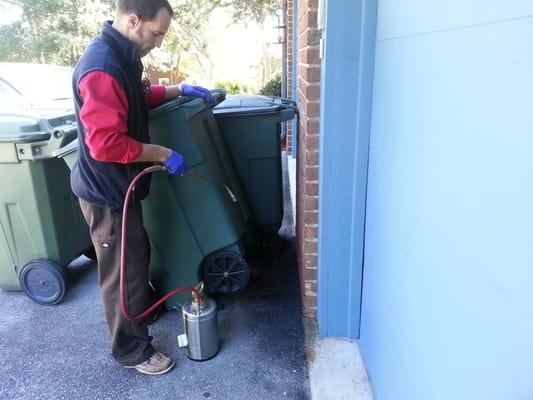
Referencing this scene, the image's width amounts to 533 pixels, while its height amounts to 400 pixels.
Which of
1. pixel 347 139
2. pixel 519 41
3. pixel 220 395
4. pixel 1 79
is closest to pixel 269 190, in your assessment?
pixel 347 139

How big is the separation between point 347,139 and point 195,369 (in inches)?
56.4

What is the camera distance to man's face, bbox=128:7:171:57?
6.48ft

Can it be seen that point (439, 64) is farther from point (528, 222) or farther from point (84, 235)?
point (84, 235)

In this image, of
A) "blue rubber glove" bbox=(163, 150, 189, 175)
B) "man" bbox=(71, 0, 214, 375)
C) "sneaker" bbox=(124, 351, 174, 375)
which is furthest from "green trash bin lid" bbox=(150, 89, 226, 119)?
"sneaker" bbox=(124, 351, 174, 375)

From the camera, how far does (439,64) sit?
3.69 ft

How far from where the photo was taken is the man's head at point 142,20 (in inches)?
76.3

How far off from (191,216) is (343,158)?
961 millimetres

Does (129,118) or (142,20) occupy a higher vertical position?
(142,20)

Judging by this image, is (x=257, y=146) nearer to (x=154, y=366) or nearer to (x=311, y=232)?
(x=311, y=232)

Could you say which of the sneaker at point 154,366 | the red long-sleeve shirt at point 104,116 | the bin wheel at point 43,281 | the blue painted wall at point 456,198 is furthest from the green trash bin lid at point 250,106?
the sneaker at point 154,366

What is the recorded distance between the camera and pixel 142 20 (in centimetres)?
197

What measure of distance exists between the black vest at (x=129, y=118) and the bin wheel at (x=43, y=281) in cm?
99

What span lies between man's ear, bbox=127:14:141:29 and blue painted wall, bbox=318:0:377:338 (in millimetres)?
844

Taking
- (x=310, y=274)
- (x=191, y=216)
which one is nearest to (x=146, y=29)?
(x=191, y=216)
